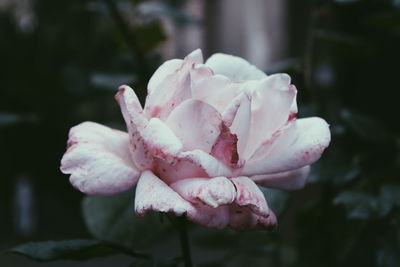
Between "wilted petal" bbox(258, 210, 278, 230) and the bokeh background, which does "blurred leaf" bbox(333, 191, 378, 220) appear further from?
"wilted petal" bbox(258, 210, 278, 230)

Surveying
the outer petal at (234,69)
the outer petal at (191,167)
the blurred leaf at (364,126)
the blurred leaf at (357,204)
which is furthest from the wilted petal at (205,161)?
the blurred leaf at (364,126)

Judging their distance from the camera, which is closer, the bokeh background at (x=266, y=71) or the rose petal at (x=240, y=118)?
the rose petal at (x=240, y=118)

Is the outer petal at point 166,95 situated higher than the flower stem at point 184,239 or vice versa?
the outer petal at point 166,95

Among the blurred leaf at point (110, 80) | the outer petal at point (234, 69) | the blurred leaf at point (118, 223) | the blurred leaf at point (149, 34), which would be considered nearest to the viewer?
the outer petal at point (234, 69)

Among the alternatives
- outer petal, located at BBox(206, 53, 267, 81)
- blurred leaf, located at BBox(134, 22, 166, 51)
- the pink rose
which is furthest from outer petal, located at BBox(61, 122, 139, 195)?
blurred leaf, located at BBox(134, 22, 166, 51)

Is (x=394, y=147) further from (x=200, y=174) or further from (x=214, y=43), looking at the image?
(x=214, y=43)

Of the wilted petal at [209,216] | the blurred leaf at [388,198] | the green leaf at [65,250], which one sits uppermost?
the wilted petal at [209,216]

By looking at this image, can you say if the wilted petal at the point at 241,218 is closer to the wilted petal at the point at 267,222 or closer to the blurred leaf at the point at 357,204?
the wilted petal at the point at 267,222

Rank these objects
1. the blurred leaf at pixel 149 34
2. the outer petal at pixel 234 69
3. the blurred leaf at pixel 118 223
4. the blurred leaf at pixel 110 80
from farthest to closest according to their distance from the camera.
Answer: the blurred leaf at pixel 149 34
the blurred leaf at pixel 110 80
the blurred leaf at pixel 118 223
the outer petal at pixel 234 69

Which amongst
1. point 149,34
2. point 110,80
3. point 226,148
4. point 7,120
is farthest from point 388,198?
point 7,120
